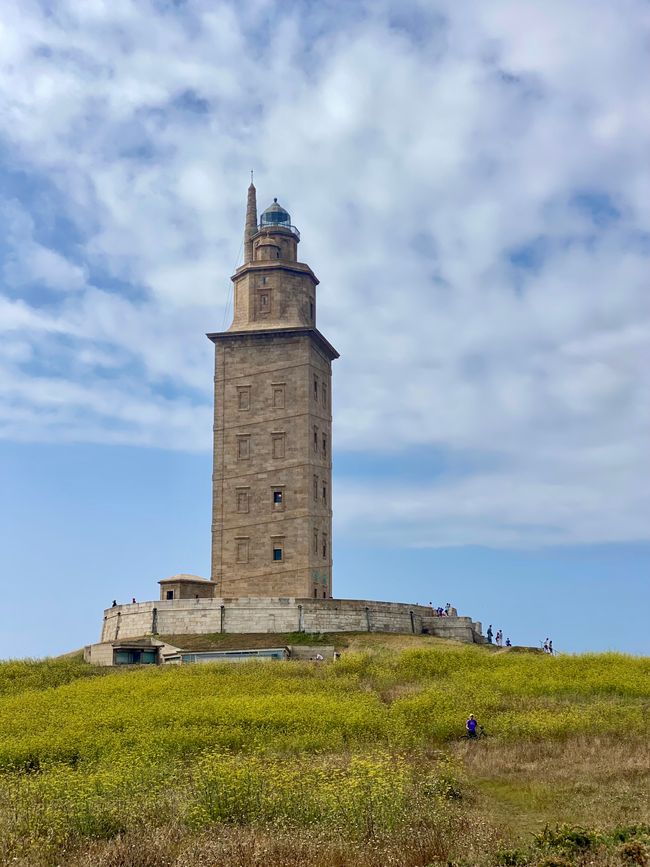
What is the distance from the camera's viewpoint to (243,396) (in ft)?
188

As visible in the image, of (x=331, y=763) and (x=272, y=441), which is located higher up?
(x=272, y=441)

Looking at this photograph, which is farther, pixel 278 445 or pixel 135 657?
pixel 278 445

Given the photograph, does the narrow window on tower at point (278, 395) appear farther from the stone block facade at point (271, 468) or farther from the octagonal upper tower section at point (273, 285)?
the octagonal upper tower section at point (273, 285)

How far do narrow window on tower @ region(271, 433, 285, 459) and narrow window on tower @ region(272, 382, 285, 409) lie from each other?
177 cm

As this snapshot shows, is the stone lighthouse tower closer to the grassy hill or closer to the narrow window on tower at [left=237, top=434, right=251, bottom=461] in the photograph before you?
the narrow window on tower at [left=237, top=434, right=251, bottom=461]

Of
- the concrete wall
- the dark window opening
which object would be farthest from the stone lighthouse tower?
the dark window opening

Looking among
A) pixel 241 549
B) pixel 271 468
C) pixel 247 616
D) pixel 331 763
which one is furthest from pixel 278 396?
pixel 331 763

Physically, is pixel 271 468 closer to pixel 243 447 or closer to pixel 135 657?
pixel 243 447

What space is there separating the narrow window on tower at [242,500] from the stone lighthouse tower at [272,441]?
0.19ft

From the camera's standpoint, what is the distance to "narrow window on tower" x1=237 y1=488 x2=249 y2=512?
183 feet

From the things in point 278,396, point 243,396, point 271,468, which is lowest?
Answer: point 271,468

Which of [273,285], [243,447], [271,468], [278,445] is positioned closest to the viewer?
[271,468]

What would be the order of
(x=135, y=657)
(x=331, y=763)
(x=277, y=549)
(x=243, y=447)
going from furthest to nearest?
(x=243, y=447) → (x=277, y=549) → (x=135, y=657) → (x=331, y=763)

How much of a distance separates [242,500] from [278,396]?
6593mm
